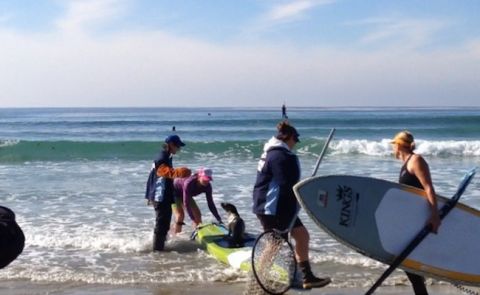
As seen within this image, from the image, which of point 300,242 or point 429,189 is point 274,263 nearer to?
point 300,242

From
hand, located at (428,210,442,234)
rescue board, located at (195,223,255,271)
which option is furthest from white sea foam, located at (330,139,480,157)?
hand, located at (428,210,442,234)

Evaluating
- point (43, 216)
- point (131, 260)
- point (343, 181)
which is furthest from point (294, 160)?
point (43, 216)

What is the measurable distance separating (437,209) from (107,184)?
11089 millimetres

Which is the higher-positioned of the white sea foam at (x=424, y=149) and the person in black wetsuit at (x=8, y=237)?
the person in black wetsuit at (x=8, y=237)

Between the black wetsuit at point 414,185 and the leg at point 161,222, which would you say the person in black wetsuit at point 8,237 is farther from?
the leg at point 161,222

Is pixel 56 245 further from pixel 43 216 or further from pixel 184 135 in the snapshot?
pixel 184 135

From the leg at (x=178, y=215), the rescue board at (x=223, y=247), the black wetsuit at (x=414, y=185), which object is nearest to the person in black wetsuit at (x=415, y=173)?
the black wetsuit at (x=414, y=185)

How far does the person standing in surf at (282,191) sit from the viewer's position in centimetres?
605

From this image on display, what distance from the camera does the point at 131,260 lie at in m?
8.57

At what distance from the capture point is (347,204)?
5883mm

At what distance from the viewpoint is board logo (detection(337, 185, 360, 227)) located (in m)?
5.88

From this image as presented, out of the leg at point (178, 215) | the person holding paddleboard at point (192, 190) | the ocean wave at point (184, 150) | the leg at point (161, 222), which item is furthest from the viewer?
the ocean wave at point (184, 150)

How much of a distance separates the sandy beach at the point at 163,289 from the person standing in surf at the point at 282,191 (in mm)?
594

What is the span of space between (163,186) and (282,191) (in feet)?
9.76
